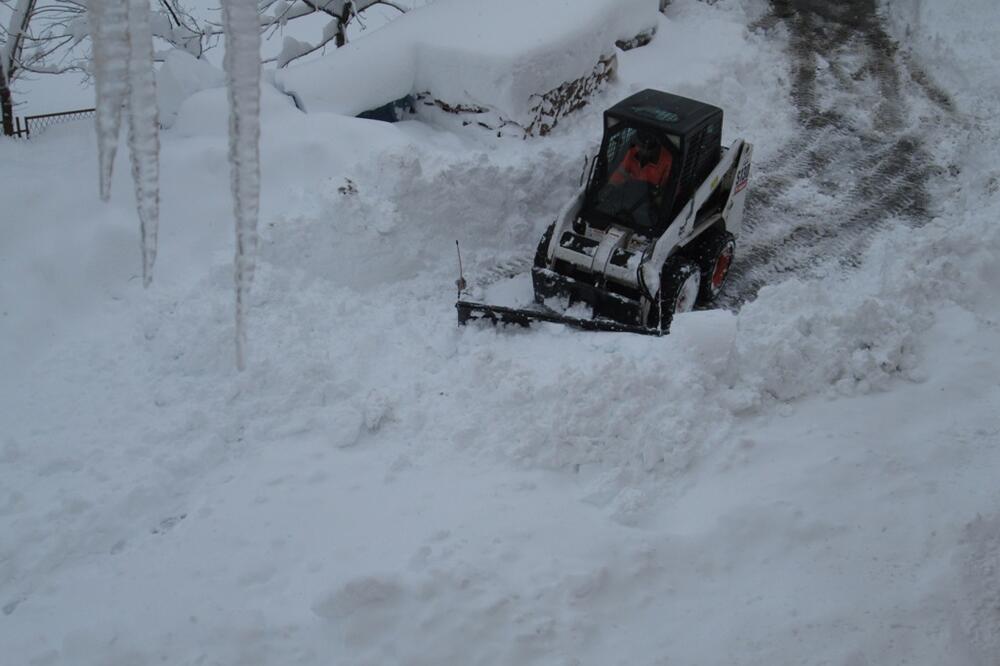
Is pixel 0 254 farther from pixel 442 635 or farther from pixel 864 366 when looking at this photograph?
pixel 864 366

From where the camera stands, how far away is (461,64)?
940 centimetres

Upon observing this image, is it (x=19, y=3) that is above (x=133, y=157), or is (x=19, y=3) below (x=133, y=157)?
below

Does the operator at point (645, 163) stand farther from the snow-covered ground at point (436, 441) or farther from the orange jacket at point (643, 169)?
the snow-covered ground at point (436, 441)

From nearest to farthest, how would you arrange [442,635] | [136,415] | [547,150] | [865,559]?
[442,635] → [865,559] → [136,415] → [547,150]

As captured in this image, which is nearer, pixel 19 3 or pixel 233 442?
pixel 233 442

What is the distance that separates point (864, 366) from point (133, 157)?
5601mm

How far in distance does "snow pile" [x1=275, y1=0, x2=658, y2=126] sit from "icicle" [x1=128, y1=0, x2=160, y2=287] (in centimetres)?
670

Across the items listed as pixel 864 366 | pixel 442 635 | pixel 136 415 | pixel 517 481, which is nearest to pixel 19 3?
pixel 136 415

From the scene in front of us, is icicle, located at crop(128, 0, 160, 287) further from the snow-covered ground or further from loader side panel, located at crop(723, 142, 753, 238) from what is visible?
loader side panel, located at crop(723, 142, 753, 238)

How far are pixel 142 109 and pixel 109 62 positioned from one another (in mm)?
173

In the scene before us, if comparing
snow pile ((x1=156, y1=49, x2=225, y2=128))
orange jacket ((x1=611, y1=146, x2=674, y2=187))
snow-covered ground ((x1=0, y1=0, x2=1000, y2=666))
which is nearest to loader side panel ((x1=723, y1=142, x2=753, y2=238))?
orange jacket ((x1=611, y1=146, x2=674, y2=187))

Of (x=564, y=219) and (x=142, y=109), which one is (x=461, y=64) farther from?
(x=142, y=109)

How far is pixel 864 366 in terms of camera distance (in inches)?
254

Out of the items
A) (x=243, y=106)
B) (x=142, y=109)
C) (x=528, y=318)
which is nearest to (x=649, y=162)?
(x=528, y=318)
